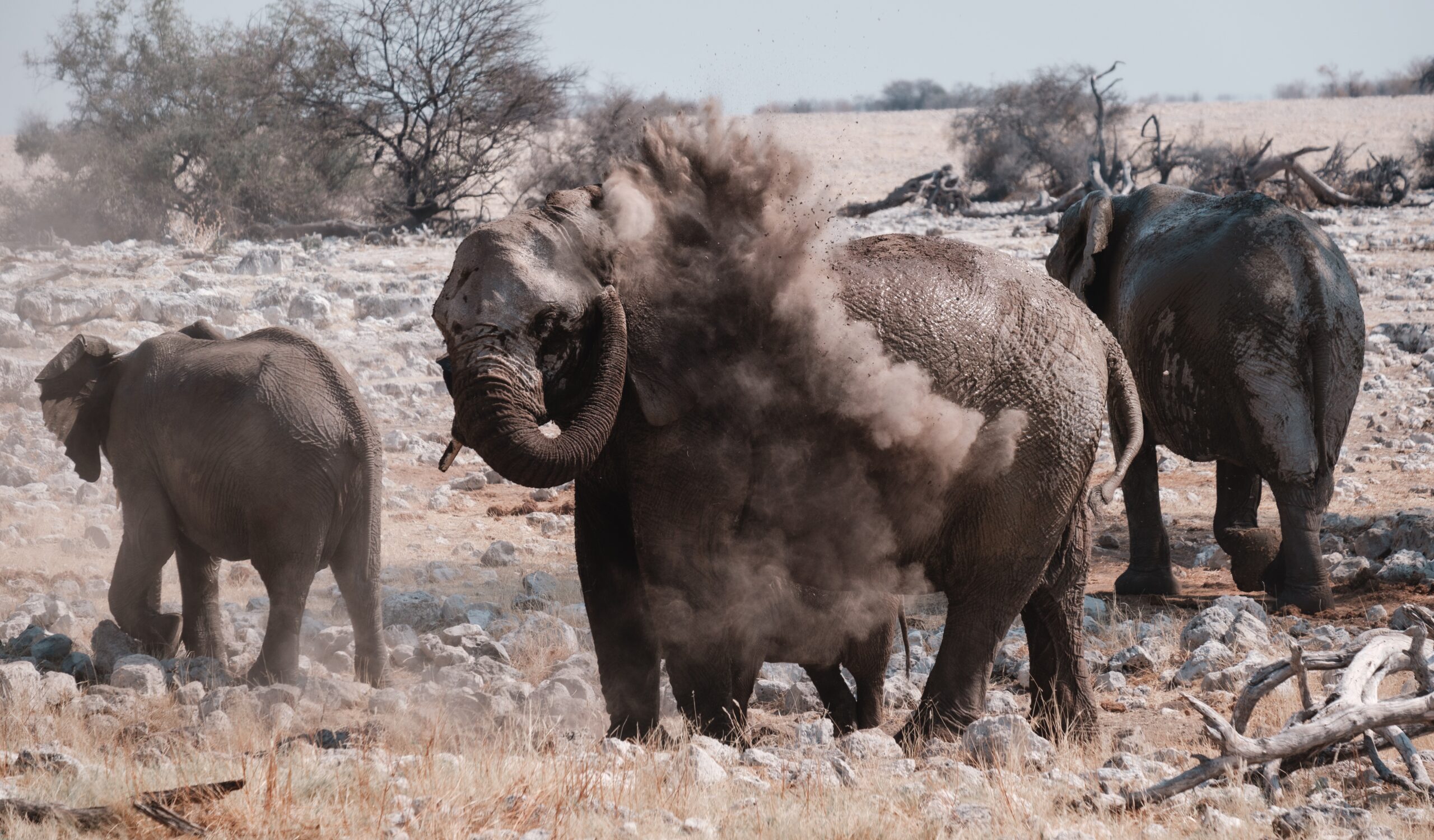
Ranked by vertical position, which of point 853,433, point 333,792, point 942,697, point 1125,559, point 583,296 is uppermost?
point 583,296

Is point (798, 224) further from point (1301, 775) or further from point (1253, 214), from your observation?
point (1253, 214)

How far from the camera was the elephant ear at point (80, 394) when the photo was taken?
25.1 feet

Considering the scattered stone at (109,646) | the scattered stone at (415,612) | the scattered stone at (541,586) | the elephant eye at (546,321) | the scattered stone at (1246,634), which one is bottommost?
the scattered stone at (541,586)

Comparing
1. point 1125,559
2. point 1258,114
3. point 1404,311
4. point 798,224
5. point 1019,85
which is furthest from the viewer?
point 1258,114

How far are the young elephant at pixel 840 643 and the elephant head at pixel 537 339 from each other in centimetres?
131

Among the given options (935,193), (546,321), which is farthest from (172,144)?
(546,321)

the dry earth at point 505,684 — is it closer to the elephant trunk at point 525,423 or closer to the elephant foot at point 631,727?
the elephant foot at point 631,727

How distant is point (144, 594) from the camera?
23.7 feet

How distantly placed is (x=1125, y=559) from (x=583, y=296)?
6.63 meters

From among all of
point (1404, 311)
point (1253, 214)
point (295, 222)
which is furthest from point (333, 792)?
point (295, 222)

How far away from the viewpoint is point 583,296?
497 cm

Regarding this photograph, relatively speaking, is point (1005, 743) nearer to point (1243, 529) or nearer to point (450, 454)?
point (450, 454)

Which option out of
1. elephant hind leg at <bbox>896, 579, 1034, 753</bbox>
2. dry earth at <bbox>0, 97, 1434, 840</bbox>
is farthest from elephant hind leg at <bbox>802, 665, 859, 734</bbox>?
elephant hind leg at <bbox>896, 579, 1034, 753</bbox>

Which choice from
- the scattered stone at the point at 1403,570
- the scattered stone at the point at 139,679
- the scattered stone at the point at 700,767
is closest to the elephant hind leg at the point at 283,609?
the scattered stone at the point at 139,679
